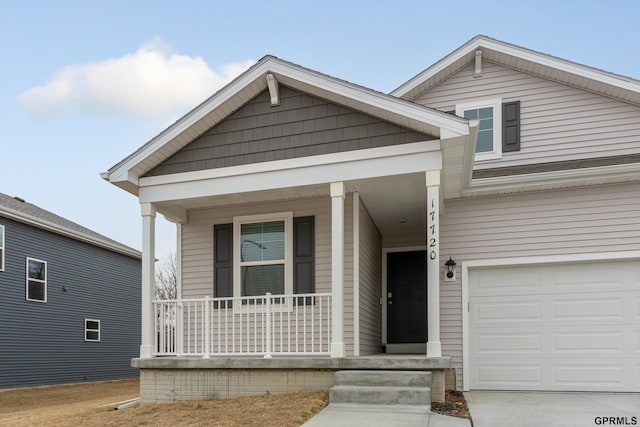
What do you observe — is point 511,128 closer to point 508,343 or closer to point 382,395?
point 508,343

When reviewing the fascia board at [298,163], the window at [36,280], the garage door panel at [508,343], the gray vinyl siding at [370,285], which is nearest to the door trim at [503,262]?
the garage door panel at [508,343]

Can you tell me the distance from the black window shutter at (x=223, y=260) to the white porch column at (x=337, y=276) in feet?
7.30

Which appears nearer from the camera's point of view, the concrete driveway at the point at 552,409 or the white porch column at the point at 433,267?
the concrete driveway at the point at 552,409

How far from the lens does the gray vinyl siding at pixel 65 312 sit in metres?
13.1

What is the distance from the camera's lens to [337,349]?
6.43 metres

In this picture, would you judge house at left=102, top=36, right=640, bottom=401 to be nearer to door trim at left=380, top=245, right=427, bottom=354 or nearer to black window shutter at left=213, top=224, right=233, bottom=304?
black window shutter at left=213, top=224, right=233, bottom=304

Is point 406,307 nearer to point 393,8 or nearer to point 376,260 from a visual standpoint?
point 376,260

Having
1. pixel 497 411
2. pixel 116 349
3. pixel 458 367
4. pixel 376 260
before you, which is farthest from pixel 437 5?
pixel 116 349

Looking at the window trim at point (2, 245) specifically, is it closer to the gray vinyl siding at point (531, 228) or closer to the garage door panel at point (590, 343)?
the gray vinyl siding at point (531, 228)

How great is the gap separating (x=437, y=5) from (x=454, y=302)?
7.05m

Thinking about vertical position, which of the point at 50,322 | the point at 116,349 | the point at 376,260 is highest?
the point at 376,260

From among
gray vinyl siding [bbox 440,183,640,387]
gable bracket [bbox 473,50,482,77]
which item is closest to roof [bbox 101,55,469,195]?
gray vinyl siding [bbox 440,183,640,387]

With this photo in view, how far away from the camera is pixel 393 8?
12602 millimetres

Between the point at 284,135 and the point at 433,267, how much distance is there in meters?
2.53
